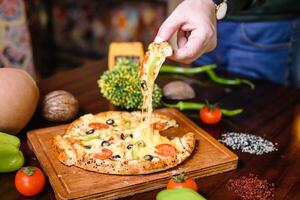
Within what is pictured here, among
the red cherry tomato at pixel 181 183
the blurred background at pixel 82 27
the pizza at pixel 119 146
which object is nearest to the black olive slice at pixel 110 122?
the pizza at pixel 119 146

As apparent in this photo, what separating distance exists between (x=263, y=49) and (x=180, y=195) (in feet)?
4.80

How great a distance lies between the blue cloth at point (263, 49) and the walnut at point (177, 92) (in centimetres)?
53

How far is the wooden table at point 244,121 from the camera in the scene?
124cm

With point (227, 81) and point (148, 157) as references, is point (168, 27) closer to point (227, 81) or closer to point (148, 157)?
point (148, 157)

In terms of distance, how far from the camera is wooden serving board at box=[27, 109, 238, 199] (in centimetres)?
117

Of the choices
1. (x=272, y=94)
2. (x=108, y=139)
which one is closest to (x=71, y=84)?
(x=108, y=139)

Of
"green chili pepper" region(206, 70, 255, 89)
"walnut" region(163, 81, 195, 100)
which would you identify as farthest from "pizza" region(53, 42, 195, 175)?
"green chili pepper" region(206, 70, 255, 89)

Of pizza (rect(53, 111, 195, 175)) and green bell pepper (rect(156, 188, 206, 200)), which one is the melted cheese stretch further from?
green bell pepper (rect(156, 188, 206, 200))

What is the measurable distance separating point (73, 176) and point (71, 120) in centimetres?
47

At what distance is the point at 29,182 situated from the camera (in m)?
1.16

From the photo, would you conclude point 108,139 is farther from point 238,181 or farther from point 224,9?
point 224,9

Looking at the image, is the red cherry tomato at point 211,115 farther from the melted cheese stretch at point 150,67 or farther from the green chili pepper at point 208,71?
the green chili pepper at point 208,71

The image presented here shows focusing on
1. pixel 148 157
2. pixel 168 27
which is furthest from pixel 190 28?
pixel 148 157

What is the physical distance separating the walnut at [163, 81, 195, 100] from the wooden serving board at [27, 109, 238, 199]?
36 cm
